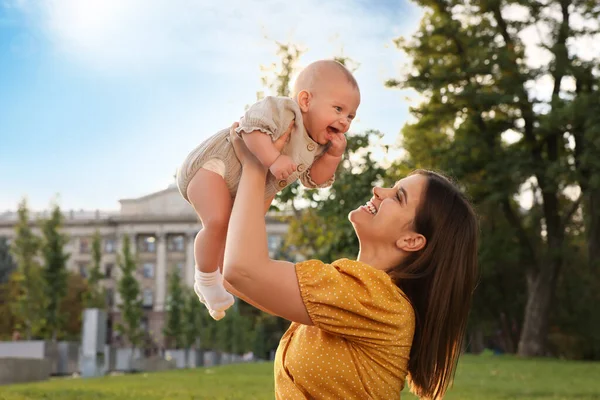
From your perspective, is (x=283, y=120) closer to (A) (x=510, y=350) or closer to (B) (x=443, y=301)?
(B) (x=443, y=301)

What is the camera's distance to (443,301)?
8.39 ft

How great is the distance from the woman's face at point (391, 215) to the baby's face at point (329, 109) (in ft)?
1.03

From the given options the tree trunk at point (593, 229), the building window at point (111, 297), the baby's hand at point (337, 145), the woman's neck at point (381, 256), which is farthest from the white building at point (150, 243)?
the woman's neck at point (381, 256)

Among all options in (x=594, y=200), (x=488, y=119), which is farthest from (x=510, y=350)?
(x=488, y=119)

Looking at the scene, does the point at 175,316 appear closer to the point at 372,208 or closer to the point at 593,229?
the point at 593,229

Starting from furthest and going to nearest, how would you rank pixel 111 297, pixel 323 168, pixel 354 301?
pixel 111 297 < pixel 323 168 < pixel 354 301

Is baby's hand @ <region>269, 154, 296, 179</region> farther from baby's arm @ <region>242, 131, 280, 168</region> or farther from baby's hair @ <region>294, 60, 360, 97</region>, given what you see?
baby's hair @ <region>294, 60, 360, 97</region>

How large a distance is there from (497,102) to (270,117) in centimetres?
2139

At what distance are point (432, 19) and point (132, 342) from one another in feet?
84.9

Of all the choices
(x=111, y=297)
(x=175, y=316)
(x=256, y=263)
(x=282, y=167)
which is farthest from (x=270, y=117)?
(x=111, y=297)

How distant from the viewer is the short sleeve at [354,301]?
7.79 feet

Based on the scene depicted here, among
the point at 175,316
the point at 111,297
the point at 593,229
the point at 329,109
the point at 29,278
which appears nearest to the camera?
the point at 329,109

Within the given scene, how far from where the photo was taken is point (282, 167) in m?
2.44

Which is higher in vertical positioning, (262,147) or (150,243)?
(150,243)
